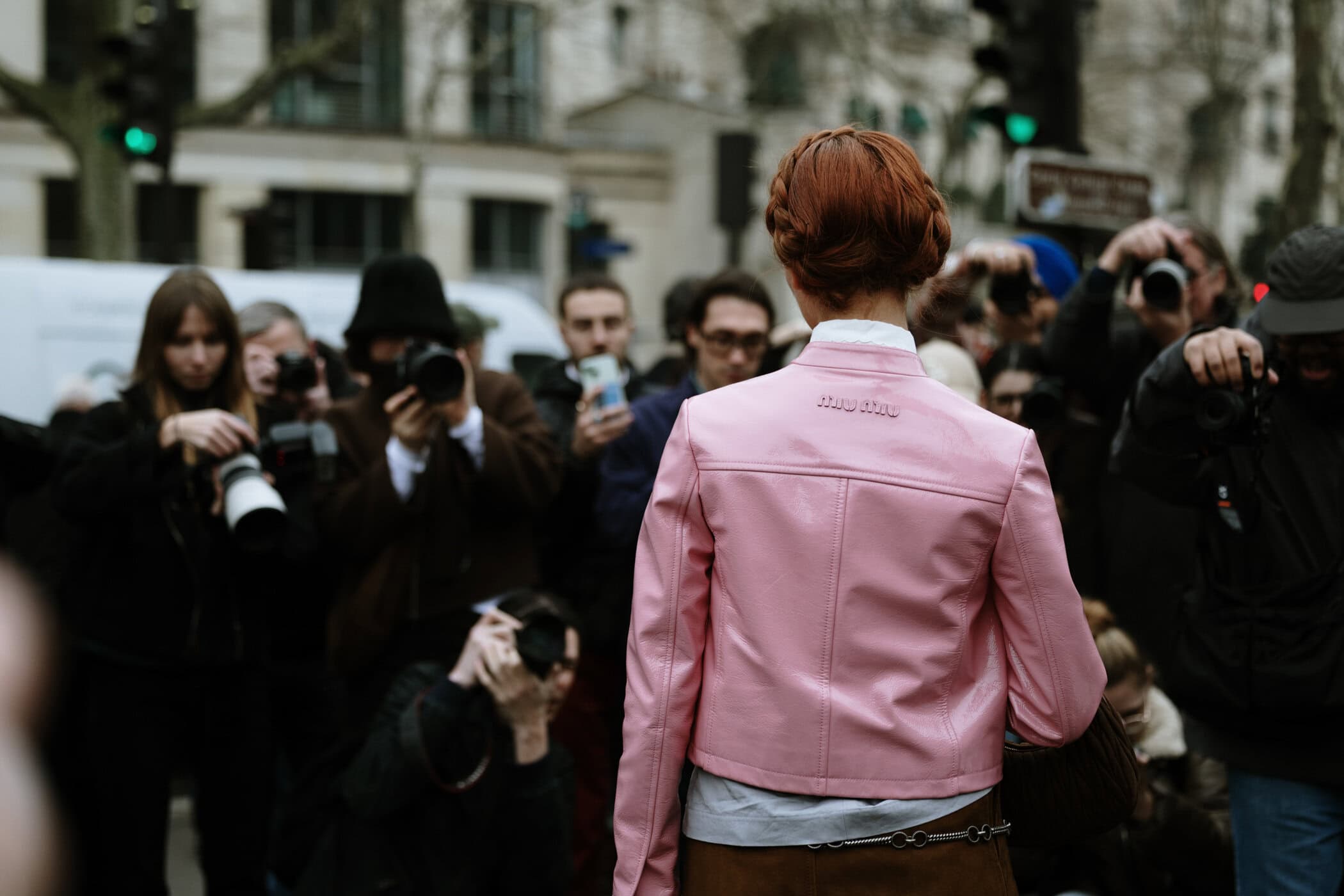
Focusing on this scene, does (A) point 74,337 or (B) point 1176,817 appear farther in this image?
(A) point 74,337

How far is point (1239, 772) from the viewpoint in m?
3.41

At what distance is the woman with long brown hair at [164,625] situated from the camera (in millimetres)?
4168

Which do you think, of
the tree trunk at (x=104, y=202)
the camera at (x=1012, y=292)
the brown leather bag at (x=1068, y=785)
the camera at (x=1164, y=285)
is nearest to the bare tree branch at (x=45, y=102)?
the tree trunk at (x=104, y=202)

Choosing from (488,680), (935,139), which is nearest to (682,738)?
(488,680)

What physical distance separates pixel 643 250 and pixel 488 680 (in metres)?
33.3

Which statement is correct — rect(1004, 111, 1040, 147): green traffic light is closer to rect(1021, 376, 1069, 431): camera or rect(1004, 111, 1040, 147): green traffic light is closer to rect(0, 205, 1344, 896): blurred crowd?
rect(0, 205, 1344, 896): blurred crowd

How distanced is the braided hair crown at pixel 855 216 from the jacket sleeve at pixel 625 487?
2.32m

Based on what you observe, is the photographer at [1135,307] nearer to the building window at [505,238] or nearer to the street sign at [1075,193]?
the street sign at [1075,193]

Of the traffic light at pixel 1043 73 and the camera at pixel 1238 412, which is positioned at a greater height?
the traffic light at pixel 1043 73

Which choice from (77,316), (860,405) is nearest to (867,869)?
(860,405)

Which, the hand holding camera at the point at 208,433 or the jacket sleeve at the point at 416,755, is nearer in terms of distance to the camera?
the jacket sleeve at the point at 416,755

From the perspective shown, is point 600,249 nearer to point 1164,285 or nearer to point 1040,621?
point 1164,285

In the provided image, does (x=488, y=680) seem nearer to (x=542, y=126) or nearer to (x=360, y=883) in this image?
(x=360, y=883)

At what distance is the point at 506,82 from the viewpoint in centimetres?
3278
